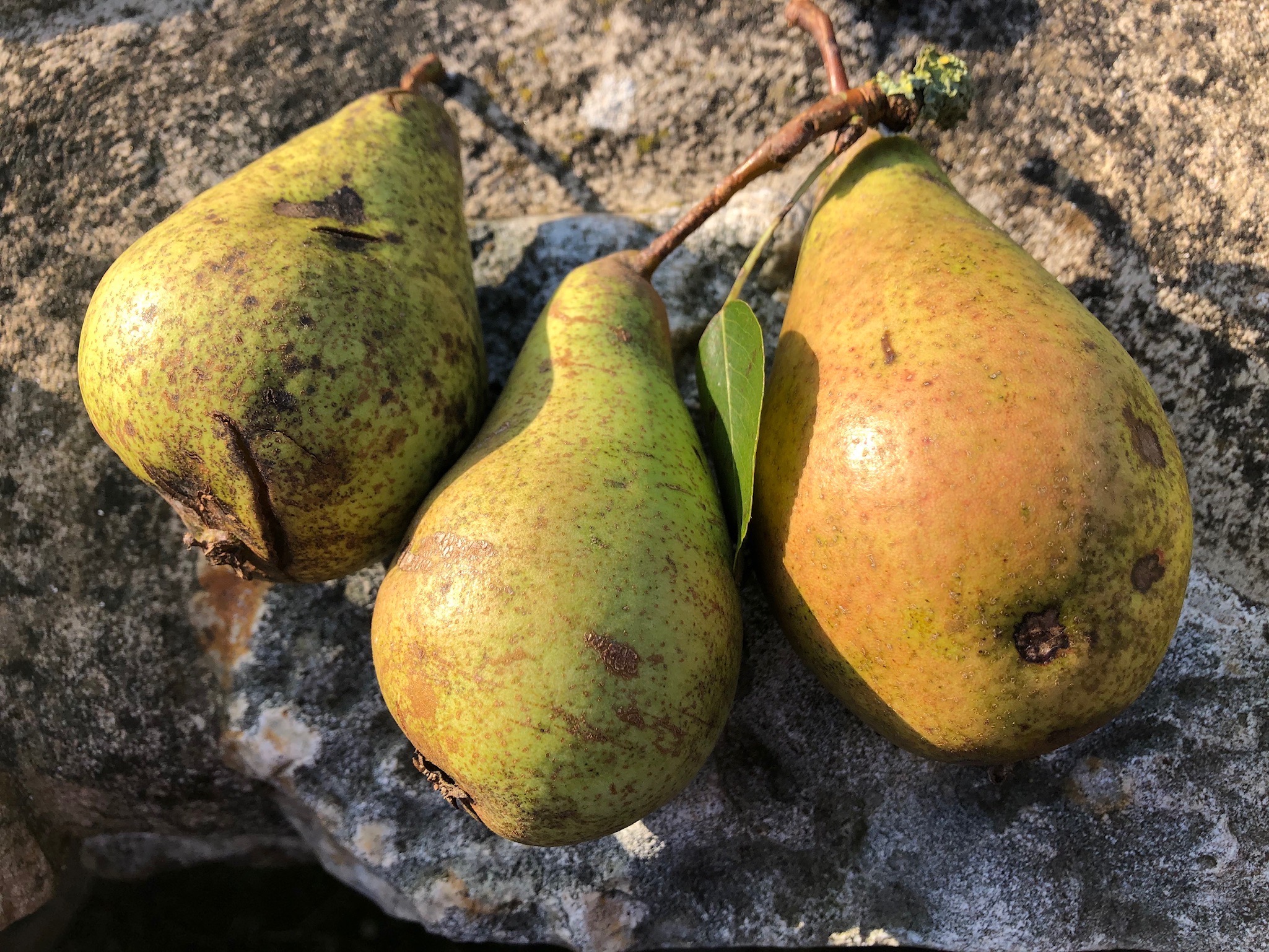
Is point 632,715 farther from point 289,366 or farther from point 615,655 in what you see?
point 289,366

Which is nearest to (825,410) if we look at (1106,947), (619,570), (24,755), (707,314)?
(619,570)

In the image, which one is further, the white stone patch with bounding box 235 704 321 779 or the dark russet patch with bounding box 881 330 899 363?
the white stone patch with bounding box 235 704 321 779

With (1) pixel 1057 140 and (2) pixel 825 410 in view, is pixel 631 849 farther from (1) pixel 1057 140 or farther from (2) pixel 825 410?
(1) pixel 1057 140

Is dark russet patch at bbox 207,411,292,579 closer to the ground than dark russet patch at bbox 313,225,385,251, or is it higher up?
closer to the ground

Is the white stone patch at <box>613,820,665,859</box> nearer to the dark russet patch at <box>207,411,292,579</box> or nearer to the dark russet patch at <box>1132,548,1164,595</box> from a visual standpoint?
the dark russet patch at <box>207,411,292,579</box>

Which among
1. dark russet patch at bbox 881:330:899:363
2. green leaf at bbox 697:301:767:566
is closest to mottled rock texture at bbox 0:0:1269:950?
green leaf at bbox 697:301:767:566
